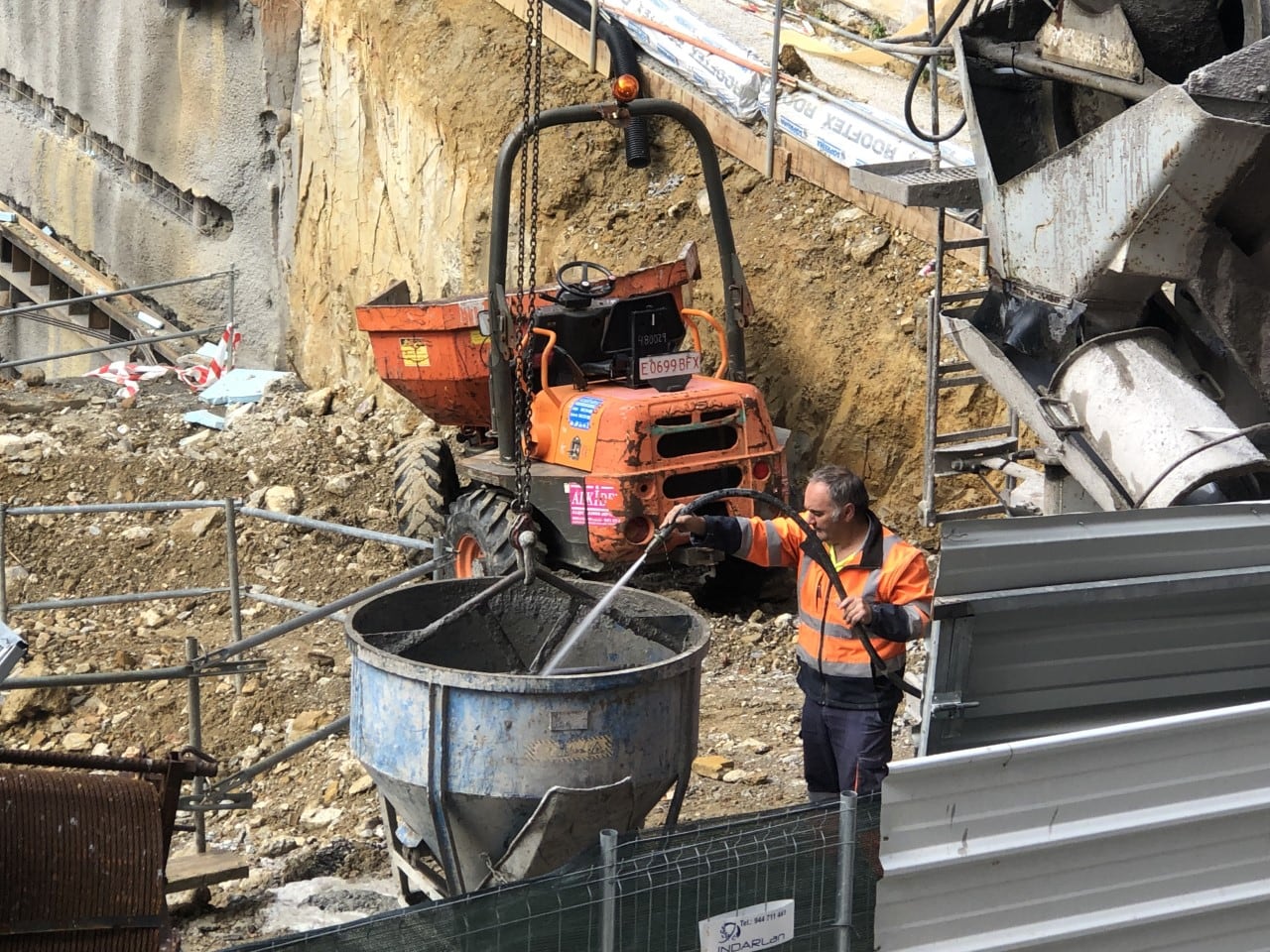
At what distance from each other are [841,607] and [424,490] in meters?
5.35

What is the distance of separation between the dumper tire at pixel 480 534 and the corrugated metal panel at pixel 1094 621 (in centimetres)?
451

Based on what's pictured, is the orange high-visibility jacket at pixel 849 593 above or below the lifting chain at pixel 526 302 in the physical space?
below

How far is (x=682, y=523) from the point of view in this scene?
17.3 feet

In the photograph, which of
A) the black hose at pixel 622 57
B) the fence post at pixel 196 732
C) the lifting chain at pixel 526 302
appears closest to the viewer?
the fence post at pixel 196 732

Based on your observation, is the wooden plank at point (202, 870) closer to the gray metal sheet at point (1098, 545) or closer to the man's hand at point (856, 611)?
the man's hand at point (856, 611)

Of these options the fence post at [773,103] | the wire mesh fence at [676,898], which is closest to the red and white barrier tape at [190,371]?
the fence post at [773,103]

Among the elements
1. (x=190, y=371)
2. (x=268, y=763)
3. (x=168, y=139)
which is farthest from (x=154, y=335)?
(x=268, y=763)

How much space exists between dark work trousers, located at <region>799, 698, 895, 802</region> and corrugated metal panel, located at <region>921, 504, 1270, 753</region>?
0.76 meters

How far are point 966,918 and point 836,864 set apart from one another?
1.28 feet

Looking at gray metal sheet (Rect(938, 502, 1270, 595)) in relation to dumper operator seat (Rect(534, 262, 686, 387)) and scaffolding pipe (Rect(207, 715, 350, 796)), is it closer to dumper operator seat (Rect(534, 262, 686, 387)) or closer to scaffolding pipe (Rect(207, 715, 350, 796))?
scaffolding pipe (Rect(207, 715, 350, 796))

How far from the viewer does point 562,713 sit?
479 cm

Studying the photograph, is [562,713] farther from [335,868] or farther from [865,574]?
[335,868]

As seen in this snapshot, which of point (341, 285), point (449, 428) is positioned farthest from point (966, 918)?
point (341, 285)

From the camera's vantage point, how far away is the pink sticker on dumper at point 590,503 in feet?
28.2
